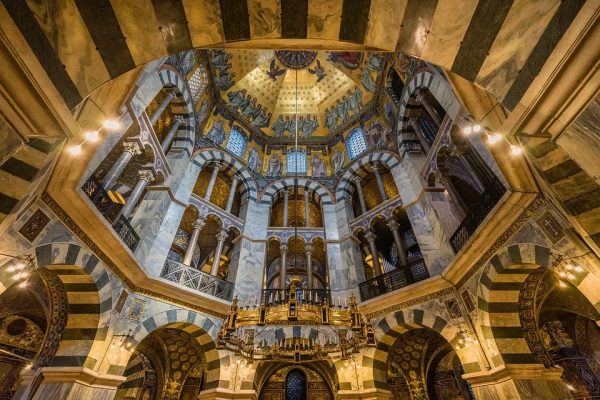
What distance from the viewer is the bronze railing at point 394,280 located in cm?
877

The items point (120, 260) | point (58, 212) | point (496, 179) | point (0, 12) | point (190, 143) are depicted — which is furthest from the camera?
point (190, 143)

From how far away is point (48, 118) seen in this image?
234 centimetres

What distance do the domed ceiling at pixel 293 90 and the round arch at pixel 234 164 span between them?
303 cm

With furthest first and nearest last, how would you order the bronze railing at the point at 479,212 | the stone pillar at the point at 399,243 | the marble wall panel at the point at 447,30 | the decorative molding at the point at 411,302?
the stone pillar at the point at 399,243, the decorative molding at the point at 411,302, the bronze railing at the point at 479,212, the marble wall panel at the point at 447,30

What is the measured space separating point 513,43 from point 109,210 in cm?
811

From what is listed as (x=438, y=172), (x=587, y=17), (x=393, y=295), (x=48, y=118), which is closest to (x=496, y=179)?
(x=438, y=172)

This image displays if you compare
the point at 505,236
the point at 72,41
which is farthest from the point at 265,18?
the point at 505,236

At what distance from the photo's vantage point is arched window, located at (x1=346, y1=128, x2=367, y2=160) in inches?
556

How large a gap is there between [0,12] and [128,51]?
0.84 m

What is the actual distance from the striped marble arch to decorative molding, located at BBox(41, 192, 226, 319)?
4009 mm

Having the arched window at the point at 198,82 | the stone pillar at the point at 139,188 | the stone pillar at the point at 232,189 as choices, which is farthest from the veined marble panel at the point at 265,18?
the arched window at the point at 198,82

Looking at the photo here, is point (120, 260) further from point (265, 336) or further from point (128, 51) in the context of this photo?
point (128, 51)

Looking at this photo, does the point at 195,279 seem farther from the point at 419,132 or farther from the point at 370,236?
the point at 419,132

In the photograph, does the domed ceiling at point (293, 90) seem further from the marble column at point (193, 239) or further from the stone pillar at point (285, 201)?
the marble column at point (193, 239)
